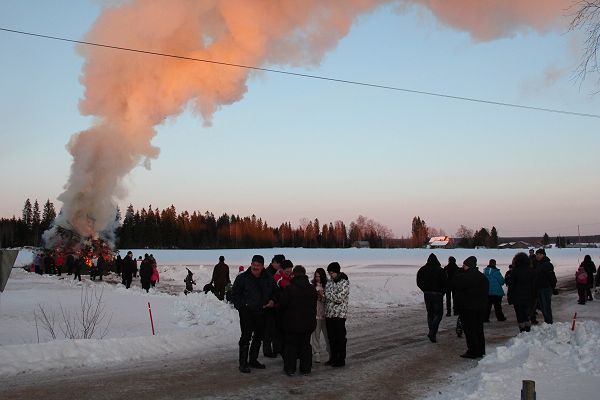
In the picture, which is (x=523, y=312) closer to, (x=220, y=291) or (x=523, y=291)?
(x=523, y=291)

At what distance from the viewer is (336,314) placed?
992 cm

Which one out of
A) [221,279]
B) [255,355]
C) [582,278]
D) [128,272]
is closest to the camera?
[255,355]

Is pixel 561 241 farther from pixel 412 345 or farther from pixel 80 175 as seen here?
pixel 412 345

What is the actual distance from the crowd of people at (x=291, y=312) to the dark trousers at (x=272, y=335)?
0.20 meters

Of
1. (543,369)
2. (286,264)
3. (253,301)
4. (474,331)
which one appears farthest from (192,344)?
(543,369)

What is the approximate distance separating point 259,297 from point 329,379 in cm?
171

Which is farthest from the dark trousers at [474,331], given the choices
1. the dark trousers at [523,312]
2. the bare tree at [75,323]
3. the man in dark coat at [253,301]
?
the bare tree at [75,323]

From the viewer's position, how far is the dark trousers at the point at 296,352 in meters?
9.00

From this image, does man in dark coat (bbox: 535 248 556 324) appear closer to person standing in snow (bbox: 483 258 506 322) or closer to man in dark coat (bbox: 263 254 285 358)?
person standing in snow (bbox: 483 258 506 322)

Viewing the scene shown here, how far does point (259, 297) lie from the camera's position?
9.41 metres

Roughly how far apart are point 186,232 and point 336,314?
137887 millimetres

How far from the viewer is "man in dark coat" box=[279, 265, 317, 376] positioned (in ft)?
29.7

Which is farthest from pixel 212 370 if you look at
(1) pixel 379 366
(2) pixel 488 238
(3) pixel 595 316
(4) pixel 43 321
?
(2) pixel 488 238

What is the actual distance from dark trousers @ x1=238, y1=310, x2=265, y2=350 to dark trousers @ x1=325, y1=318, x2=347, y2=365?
1.22 meters
